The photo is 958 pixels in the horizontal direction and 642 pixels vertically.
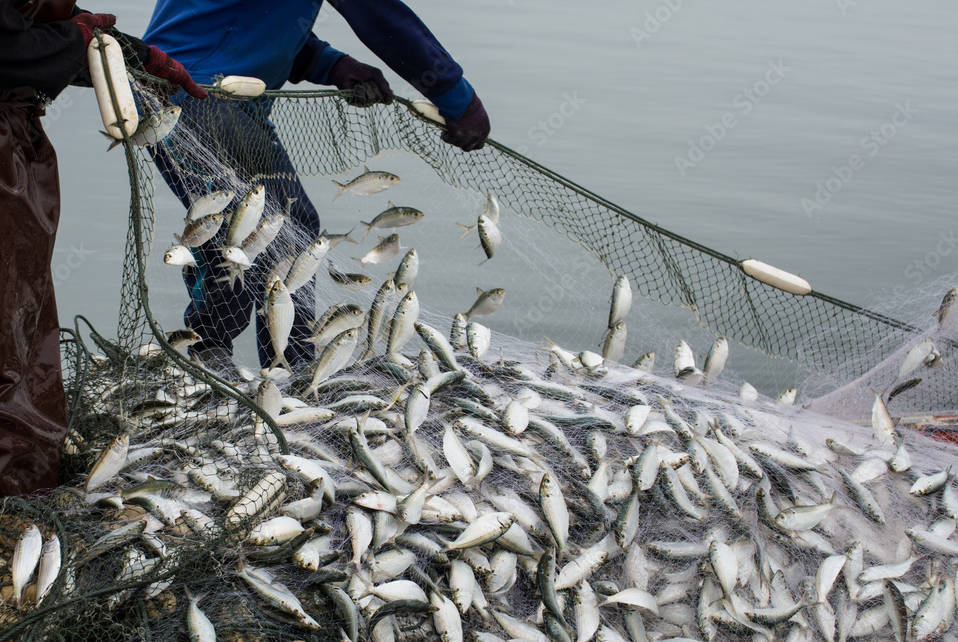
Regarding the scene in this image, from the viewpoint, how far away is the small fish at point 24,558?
235 cm

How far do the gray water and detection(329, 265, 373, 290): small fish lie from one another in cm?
118

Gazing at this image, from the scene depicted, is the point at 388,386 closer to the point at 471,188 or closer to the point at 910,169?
the point at 471,188

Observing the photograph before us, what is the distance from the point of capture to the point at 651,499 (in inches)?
121

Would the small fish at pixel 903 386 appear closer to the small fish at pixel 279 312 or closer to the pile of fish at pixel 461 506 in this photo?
the pile of fish at pixel 461 506

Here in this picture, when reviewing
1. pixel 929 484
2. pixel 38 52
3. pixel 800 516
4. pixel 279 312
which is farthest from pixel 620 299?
pixel 38 52

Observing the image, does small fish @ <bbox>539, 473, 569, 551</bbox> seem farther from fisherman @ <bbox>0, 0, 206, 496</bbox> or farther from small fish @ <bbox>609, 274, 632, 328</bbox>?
fisherman @ <bbox>0, 0, 206, 496</bbox>

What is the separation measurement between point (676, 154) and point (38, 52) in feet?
28.2

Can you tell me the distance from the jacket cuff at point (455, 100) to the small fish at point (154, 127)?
1491 millimetres

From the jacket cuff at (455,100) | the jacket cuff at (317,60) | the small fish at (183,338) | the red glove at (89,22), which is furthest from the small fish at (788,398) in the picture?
the red glove at (89,22)

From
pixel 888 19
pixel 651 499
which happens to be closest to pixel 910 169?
pixel 651 499

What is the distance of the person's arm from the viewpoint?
2428 mm

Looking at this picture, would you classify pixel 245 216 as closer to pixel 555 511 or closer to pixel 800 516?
pixel 555 511

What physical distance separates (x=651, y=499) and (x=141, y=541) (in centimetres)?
157

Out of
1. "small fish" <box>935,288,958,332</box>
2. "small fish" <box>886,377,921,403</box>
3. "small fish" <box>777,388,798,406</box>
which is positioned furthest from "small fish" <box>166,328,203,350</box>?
"small fish" <box>935,288,958,332</box>
